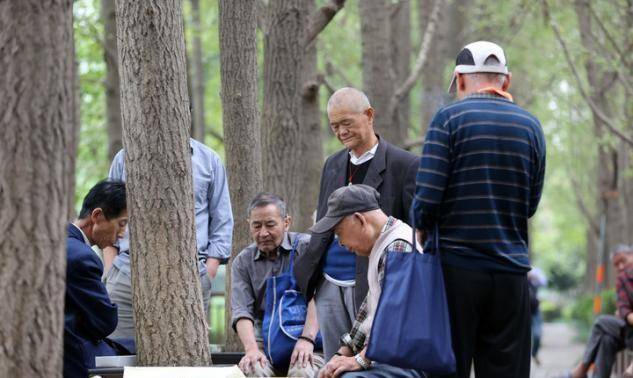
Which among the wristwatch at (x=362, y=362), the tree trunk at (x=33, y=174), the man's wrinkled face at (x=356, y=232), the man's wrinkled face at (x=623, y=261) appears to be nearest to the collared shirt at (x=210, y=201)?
the man's wrinkled face at (x=356, y=232)

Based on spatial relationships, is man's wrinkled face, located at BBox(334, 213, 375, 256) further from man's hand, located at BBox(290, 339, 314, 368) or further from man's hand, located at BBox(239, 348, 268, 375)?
man's hand, located at BBox(239, 348, 268, 375)

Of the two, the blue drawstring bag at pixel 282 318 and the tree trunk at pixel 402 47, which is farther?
the tree trunk at pixel 402 47

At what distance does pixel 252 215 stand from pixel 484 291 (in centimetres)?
255

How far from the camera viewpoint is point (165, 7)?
25.2 ft

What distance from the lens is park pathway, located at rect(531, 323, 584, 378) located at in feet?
73.6

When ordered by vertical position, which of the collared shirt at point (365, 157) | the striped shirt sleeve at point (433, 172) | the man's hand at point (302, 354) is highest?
the collared shirt at point (365, 157)

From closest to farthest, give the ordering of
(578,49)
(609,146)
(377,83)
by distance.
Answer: (377,83) < (578,49) < (609,146)

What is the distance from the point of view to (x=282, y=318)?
8.30m

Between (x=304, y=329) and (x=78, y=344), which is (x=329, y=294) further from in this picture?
(x=78, y=344)

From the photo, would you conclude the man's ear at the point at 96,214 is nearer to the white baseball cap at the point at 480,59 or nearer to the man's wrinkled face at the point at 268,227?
the man's wrinkled face at the point at 268,227

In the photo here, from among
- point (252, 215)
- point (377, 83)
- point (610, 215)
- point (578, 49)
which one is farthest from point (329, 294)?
point (610, 215)

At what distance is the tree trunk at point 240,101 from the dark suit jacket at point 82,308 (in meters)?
2.83

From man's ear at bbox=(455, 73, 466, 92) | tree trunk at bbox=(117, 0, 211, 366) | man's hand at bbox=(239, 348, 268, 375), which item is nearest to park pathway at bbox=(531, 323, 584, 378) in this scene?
man's hand at bbox=(239, 348, 268, 375)

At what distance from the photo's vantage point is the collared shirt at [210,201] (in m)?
9.09
